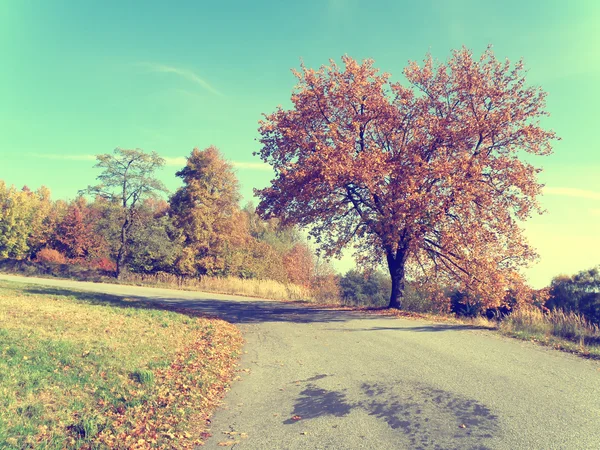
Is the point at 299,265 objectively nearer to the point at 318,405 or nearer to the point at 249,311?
the point at 249,311

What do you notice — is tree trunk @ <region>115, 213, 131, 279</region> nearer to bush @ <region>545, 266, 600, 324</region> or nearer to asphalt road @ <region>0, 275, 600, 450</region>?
asphalt road @ <region>0, 275, 600, 450</region>

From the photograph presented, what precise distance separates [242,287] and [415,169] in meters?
16.3

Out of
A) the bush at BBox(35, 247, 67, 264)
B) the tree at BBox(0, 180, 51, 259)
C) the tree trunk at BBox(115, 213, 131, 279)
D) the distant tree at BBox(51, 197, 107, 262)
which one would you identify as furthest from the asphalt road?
the tree at BBox(0, 180, 51, 259)

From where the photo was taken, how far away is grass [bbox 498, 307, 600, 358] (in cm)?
1016

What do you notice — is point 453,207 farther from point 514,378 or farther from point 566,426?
point 566,426

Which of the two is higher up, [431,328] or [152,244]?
[152,244]

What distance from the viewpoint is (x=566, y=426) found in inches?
199

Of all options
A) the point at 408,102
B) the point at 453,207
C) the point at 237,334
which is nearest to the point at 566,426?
the point at 237,334

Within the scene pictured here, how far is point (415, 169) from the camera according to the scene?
49.6ft

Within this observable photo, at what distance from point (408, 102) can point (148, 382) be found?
14720mm

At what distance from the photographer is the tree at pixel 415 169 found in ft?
47.8

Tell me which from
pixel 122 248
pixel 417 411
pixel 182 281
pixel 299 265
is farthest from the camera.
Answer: pixel 299 265

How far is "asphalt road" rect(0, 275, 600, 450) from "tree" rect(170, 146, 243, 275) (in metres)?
26.3

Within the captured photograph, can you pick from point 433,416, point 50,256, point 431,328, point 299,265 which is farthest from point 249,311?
point 50,256
